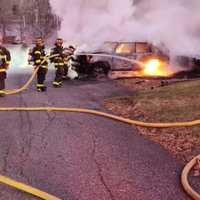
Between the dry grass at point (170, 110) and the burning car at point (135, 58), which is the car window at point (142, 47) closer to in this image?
the burning car at point (135, 58)

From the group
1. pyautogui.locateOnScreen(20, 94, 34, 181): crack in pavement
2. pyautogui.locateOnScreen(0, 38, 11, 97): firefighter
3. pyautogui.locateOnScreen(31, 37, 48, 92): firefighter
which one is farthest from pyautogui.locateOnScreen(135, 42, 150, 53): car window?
pyautogui.locateOnScreen(20, 94, 34, 181): crack in pavement

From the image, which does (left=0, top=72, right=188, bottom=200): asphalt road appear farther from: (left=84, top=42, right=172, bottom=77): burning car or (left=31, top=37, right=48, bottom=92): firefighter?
(left=84, top=42, right=172, bottom=77): burning car

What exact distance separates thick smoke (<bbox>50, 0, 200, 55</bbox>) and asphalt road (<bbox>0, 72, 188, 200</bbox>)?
29.9ft

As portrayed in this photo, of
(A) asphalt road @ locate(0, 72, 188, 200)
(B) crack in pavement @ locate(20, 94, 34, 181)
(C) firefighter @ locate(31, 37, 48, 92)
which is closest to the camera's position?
(A) asphalt road @ locate(0, 72, 188, 200)

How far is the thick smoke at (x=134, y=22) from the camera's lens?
18812 millimetres

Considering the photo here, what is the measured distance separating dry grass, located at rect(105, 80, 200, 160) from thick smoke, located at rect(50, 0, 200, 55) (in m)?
4.62

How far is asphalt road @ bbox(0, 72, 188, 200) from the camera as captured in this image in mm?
6254

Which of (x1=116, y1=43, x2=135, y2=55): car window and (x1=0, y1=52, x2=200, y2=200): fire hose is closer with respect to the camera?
(x1=0, y1=52, x2=200, y2=200): fire hose

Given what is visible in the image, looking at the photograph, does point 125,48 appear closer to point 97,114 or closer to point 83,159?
point 97,114

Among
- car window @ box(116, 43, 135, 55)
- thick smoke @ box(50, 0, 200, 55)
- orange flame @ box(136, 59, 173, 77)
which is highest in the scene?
thick smoke @ box(50, 0, 200, 55)

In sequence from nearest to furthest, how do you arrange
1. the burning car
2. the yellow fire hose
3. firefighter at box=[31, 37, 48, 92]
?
the yellow fire hose
firefighter at box=[31, 37, 48, 92]
the burning car

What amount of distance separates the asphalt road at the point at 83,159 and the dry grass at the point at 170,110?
1.35 ft

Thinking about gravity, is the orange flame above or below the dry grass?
above

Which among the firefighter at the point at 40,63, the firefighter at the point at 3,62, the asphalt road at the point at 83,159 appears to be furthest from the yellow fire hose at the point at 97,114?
the firefighter at the point at 40,63
